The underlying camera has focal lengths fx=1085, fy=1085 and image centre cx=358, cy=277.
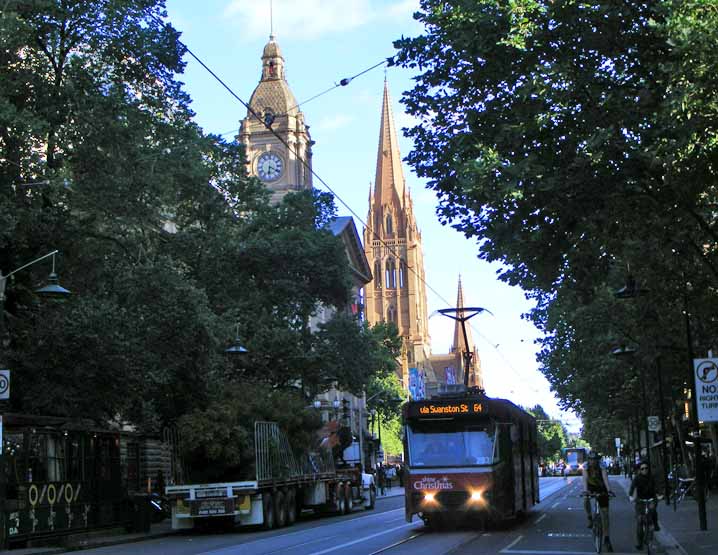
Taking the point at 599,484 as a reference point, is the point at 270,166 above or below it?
above

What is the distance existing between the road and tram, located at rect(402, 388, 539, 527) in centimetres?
66

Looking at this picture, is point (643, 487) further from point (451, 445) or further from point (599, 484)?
point (451, 445)

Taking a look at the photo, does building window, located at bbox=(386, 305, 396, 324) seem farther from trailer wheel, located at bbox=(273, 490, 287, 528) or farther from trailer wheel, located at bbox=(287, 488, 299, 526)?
trailer wheel, located at bbox=(273, 490, 287, 528)

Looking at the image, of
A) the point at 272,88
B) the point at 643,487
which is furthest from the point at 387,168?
the point at 643,487

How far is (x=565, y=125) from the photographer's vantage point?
1662 centimetres

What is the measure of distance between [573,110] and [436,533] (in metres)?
11.6

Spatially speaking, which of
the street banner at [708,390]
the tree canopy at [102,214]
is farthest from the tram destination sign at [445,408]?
the tree canopy at [102,214]

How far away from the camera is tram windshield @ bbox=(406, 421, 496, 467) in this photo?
24594mm

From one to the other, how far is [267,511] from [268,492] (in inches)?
26.9

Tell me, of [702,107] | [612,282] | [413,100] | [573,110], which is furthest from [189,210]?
[702,107]

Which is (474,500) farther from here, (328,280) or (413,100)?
(328,280)

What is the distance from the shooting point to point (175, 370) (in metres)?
32.3

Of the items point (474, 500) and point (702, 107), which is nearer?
point (702, 107)

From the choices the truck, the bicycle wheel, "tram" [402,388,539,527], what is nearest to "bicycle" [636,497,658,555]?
the bicycle wheel
